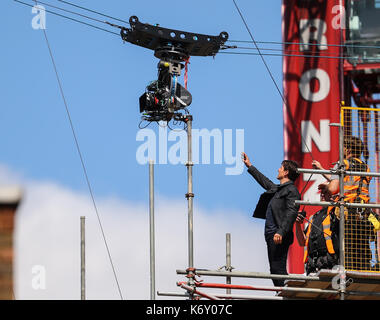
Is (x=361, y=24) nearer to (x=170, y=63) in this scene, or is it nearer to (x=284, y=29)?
(x=284, y=29)

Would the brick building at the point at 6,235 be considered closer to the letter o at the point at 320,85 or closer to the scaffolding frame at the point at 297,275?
the scaffolding frame at the point at 297,275

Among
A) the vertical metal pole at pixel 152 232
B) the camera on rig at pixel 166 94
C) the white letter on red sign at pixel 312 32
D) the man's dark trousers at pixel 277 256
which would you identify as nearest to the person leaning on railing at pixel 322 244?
the man's dark trousers at pixel 277 256

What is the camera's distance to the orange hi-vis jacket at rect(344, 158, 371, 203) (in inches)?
693

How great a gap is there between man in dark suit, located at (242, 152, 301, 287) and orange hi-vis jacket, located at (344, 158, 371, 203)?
74 centimetres

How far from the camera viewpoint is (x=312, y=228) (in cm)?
1756

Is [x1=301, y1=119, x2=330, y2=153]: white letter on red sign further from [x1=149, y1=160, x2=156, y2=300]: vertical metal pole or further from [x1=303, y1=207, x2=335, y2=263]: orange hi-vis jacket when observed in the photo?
[x1=303, y1=207, x2=335, y2=263]: orange hi-vis jacket

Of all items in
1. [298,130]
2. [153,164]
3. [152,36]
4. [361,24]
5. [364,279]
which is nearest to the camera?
[364,279]

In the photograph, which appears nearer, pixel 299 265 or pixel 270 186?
pixel 270 186

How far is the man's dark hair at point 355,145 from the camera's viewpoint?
58.5 feet

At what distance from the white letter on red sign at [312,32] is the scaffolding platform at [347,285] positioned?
1814cm

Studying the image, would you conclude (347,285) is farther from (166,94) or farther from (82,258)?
(166,94)

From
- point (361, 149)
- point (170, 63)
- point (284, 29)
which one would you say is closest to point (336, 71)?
point (284, 29)
